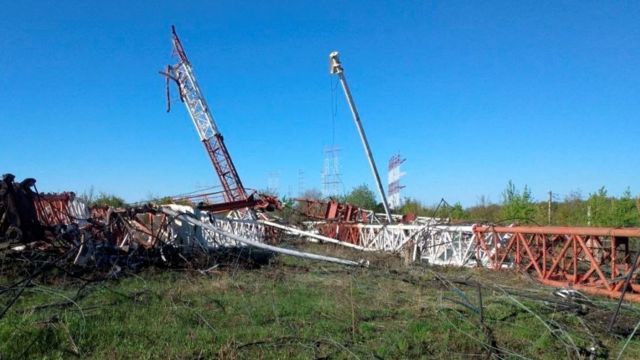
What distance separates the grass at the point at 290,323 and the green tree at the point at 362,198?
28.3 meters

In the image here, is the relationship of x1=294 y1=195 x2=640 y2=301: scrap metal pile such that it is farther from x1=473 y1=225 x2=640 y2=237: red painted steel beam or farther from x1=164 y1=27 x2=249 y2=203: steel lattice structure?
x1=164 y1=27 x2=249 y2=203: steel lattice structure

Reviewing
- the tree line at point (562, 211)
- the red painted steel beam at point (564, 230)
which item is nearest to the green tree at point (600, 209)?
the tree line at point (562, 211)

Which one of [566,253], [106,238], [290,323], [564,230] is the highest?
[564,230]

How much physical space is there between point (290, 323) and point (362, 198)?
32.0m

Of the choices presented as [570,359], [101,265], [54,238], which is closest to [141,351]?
[570,359]

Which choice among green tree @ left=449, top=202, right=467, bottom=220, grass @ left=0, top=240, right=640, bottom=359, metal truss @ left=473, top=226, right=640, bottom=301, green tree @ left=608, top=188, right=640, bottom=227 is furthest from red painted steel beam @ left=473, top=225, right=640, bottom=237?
green tree @ left=449, top=202, right=467, bottom=220

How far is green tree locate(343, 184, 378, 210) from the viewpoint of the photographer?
37.1 m

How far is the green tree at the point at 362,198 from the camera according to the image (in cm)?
3714

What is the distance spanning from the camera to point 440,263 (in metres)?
12.9

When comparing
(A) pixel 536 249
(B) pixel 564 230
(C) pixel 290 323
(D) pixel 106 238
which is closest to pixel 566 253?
(A) pixel 536 249

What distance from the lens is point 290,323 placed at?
19.7ft

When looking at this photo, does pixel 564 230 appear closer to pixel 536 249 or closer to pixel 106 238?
pixel 536 249

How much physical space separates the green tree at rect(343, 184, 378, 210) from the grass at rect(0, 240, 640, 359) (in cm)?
2829

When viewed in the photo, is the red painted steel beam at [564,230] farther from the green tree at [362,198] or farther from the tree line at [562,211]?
the green tree at [362,198]
